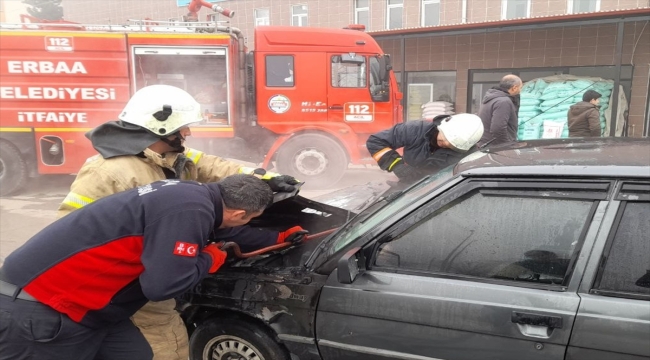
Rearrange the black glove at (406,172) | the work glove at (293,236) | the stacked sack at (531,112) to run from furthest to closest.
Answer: the stacked sack at (531,112)
the black glove at (406,172)
the work glove at (293,236)

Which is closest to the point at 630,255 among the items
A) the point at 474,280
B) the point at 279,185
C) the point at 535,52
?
the point at 474,280

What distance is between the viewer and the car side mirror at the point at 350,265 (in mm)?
1773

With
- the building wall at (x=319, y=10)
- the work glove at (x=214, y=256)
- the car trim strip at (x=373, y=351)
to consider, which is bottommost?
the car trim strip at (x=373, y=351)

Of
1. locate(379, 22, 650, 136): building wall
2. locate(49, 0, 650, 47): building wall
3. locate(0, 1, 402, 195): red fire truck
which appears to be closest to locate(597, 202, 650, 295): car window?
locate(0, 1, 402, 195): red fire truck

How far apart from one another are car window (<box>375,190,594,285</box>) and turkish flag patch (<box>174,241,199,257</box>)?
737 mm

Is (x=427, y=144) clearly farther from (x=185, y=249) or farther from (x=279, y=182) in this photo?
(x=185, y=249)

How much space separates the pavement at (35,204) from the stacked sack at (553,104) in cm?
323

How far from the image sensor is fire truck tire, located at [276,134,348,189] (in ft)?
24.5

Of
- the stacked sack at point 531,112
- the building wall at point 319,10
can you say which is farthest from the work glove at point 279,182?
the stacked sack at point 531,112

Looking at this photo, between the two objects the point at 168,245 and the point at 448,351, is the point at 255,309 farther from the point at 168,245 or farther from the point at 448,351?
the point at 448,351

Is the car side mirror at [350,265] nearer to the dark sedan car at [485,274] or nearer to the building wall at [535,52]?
the dark sedan car at [485,274]

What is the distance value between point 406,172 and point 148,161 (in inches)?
79.0

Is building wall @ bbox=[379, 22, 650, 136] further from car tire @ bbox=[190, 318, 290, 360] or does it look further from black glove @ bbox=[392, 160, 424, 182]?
car tire @ bbox=[190, 318, 290, 360]

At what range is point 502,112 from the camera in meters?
5.12
